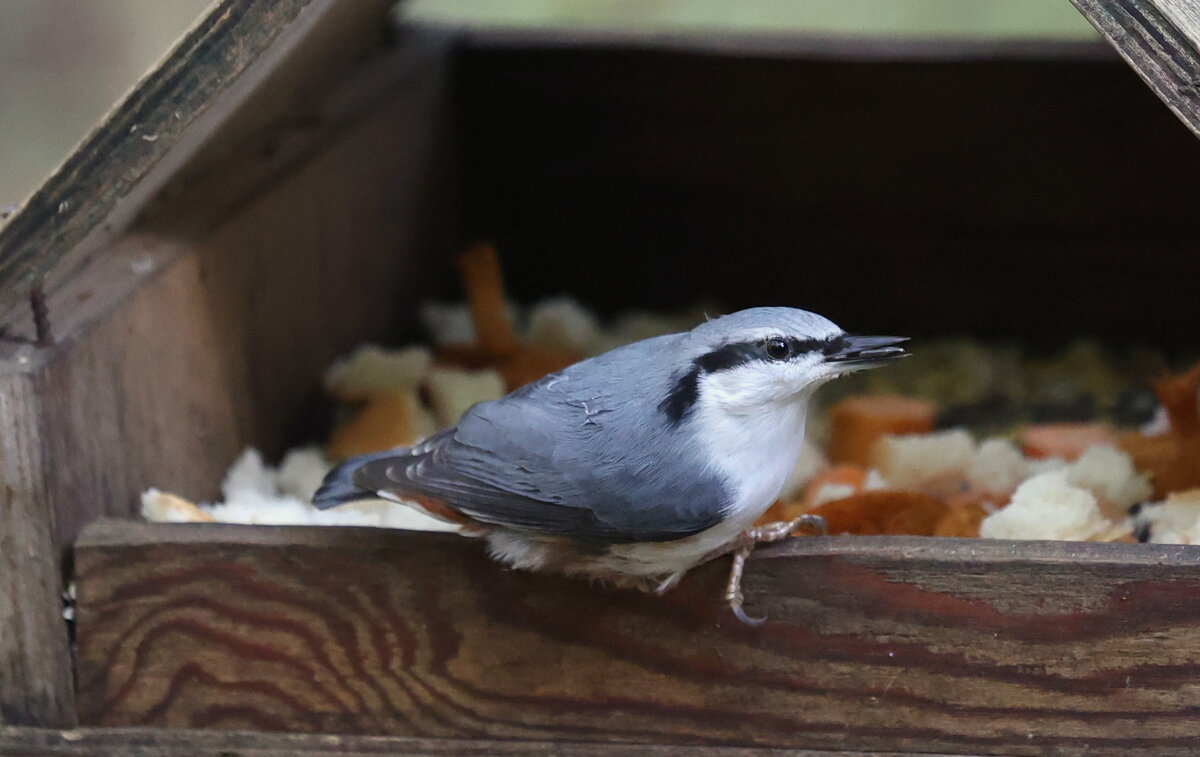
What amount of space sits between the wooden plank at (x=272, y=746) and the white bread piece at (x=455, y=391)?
2.12ft

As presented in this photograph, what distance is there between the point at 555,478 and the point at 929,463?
72 cm

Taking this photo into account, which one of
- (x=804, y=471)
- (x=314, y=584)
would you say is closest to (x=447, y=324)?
(x=804, y=471)

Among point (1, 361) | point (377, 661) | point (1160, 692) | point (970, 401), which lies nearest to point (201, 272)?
point (1, 361)

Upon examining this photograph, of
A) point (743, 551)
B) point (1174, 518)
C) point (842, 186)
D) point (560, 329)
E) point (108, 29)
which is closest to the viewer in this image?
point (743, 551)

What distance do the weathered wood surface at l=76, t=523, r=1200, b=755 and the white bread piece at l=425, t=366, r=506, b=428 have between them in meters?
0.63

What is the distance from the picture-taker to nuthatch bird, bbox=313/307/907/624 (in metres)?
1.16

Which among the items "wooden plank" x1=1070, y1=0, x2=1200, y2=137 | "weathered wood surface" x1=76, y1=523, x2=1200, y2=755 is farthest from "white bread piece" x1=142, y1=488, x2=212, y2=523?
"wooden plank" x1=1070, y1=0, x2=1200, y2=137

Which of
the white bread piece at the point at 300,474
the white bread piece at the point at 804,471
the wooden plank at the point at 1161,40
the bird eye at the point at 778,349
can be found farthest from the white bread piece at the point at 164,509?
the wooden plank at the point at 1161,40

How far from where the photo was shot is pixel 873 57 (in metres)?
2.43

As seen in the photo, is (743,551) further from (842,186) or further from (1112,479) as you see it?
(842,186)

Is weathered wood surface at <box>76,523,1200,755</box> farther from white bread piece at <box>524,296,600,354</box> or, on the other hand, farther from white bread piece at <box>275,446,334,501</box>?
white bread piece at <box>524,296,600,354</box>

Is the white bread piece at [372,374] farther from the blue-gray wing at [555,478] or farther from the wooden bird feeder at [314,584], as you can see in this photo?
the blue-gray wing at [555,478]

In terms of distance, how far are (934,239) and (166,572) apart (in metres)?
1.67

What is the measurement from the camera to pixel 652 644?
129 cm
